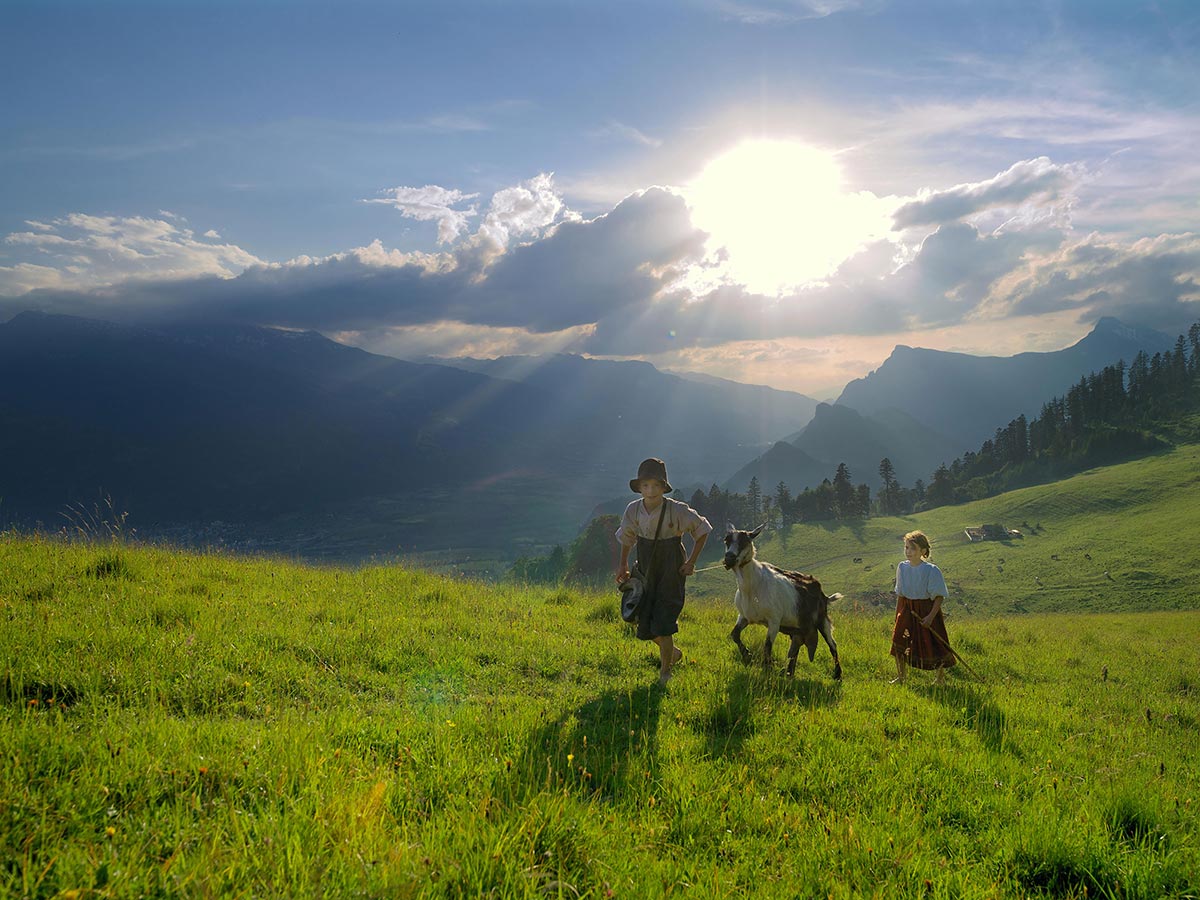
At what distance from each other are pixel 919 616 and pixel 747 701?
5.00 meters

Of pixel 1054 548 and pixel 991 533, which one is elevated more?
pixel 1054 548

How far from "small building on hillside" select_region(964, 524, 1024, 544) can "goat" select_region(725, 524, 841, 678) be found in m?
90.7

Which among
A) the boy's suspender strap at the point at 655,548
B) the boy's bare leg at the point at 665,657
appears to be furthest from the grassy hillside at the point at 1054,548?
the boy's suspender strap at the point at 655,548

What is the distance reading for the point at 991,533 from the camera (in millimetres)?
86000

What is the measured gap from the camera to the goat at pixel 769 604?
962 cm

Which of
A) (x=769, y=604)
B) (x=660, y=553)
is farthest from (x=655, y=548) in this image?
(x=769, y=604)

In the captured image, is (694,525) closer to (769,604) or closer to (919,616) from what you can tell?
(769,604)

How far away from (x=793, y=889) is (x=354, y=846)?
96.5 inches

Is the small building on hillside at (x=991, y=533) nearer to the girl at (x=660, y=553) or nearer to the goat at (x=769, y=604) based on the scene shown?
the goat at (x=769, y=604)

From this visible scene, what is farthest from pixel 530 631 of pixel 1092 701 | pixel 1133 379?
pixel 1133 379

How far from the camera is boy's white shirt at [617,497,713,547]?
808cm

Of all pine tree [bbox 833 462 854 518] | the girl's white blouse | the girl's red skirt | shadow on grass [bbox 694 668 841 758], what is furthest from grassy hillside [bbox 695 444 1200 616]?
shadow on grass [bbox 694 668 841 758]

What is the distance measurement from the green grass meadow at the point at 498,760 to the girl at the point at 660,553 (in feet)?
2.39

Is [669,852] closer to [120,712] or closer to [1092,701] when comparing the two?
[120,712]
